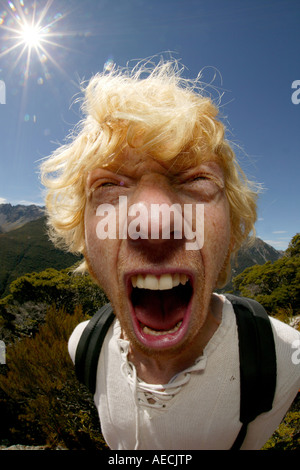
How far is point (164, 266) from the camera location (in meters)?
0.94

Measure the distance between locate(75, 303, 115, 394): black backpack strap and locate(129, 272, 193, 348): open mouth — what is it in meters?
0.49

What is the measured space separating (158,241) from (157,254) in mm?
55

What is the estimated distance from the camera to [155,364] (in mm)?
1268

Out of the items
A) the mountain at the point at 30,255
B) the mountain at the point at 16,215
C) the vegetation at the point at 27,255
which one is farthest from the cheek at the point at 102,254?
the mountain at the point at 16,215

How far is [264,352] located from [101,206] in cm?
102

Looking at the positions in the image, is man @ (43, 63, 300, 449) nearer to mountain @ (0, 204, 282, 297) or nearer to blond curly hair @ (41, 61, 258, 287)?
blond curly hair @ (41, 61, 258, 287)

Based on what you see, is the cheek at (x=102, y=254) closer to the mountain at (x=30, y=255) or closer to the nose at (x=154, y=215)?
the nose at (x=154, y=215)

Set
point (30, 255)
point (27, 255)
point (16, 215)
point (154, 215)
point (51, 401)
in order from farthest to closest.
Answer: point (16, 215), point (27, 255), point (30, 255), point (51, 401), point (154, 215)

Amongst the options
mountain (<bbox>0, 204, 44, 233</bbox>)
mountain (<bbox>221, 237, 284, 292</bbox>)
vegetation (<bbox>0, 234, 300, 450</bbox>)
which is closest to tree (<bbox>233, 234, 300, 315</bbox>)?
mountain (<bbox>221, 237, 284, 292</bbox>)

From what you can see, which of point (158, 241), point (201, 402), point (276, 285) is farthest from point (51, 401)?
point (276, 285)

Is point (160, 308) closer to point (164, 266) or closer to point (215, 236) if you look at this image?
point (164, 266)

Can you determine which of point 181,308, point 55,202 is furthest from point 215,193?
point 55,202

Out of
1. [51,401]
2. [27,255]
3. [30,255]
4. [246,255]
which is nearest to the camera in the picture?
[51,401]

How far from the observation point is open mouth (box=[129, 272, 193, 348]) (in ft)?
3.15
